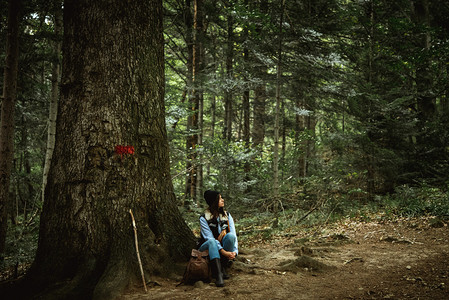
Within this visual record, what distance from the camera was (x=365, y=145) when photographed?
10641 mm

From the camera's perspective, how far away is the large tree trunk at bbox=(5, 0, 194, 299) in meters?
3.76

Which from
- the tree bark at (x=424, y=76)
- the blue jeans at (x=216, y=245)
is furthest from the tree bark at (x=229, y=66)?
the tree bark at (x=424, y=76)

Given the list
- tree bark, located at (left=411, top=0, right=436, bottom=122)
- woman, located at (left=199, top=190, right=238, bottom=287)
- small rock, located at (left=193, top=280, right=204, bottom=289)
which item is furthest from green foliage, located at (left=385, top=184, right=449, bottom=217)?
small rock, located at (left=193, top=280, right=204, bottom=289)

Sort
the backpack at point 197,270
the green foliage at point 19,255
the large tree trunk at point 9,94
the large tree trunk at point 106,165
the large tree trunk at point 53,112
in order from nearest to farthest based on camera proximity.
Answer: the large tree trunk at point 106,165, the backpack at point 197,270, the green foliage at point 19,255, the large tree trunk at point 9,94, the large tree trunk at point 53,112

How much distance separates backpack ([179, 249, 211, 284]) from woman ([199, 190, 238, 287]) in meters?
0.14

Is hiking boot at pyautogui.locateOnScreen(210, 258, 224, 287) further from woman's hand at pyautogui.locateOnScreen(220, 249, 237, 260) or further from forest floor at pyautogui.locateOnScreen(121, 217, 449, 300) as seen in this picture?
woman's hand at pyautogui.locateOnScreen(220, 249, 237, 260)

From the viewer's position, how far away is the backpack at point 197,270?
3.88 m

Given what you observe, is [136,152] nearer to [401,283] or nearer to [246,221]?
[401,283]

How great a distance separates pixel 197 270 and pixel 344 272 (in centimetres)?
223

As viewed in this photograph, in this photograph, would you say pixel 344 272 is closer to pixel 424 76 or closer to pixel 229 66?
pixel 424 76

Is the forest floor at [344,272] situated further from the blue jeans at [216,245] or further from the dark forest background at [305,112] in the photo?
the dark forest background at [305,112]

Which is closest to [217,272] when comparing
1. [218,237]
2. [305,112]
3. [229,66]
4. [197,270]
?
[197,270]

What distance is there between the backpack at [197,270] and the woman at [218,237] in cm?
14

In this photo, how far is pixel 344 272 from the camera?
4277 mm
